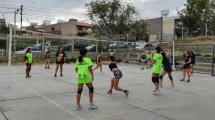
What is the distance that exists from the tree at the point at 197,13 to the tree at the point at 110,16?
7026 millimetres

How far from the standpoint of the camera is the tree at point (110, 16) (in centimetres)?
3688

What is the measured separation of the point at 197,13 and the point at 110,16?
11.0 metres

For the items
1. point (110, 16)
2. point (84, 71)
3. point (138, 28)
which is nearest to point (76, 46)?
point (110, 16)

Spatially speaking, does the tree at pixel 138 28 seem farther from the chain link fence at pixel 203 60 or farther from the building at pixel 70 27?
the building at pixel 70 27

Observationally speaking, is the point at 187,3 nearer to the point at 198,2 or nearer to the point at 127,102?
the point at 198,2

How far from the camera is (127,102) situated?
8352 millimetres

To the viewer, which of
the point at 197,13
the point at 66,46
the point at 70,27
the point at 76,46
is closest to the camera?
the point at 66,46

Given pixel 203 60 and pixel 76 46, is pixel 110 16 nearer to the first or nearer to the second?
pixel 76 46

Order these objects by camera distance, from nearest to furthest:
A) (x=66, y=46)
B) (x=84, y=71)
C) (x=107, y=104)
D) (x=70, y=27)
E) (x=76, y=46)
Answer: (x=84, y=71) < (x=107, y=104) < (x=66, y=46) < (x=76, y=46) < (x=70, y=27)

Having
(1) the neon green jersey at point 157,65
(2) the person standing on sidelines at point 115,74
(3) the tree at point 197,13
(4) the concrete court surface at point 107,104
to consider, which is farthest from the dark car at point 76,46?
(2) the person standing on sidelines at point 115,74

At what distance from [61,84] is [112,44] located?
1851cm

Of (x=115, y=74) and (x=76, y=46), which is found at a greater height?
(x=76, y=46)

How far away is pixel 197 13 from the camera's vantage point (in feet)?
111

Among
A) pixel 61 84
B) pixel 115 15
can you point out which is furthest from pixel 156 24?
pixel 61 84
